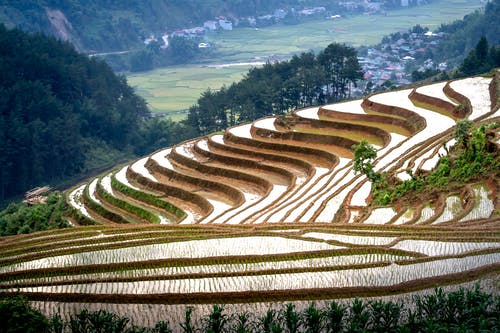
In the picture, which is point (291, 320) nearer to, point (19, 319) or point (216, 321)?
point (216, 321)

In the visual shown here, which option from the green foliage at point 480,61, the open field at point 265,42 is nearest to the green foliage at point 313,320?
the green foliage at point 480,61

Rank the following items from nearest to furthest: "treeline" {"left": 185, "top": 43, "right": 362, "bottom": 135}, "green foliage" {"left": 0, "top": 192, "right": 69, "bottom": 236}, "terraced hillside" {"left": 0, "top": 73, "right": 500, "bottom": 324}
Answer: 1. "terraced hillside" {"left": 0, "top": 73, "right": 500, "bottom": 324}
2. "green foliage" {"left": 0, "top": 192, "right": 69, "bottom": 236}
3. "treeline" {"left": 185, "top": 43, "right": 362, "bottom": 135}

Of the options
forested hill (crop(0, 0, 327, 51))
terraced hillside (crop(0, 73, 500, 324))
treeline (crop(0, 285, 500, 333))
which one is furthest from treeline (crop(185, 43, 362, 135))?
treeline (crop(0, 285, 500, 333))

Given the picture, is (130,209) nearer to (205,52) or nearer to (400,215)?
(400,215)

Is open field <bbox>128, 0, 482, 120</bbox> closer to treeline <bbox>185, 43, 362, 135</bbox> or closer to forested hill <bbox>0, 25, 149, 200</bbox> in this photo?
forested hill <bbox>0, 25, 149, 200</bbox>

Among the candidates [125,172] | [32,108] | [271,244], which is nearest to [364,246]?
[271,244]
